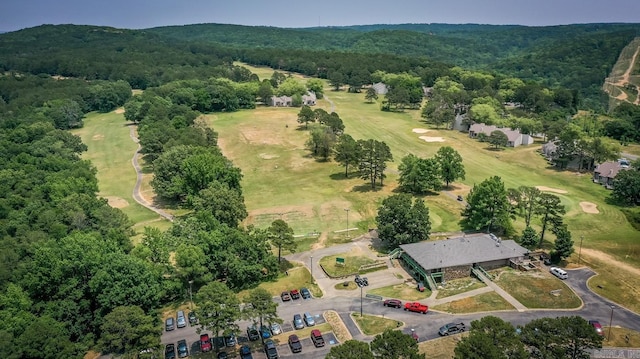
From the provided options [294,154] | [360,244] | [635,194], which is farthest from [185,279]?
[635,194]

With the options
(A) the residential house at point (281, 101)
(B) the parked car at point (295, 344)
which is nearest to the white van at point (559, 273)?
(B) the parked car at point (295, 344)

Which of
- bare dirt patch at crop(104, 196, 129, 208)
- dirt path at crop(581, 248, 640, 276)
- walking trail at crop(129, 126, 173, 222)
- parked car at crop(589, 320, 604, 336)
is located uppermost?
parked car at crop(589, 320, 604, 336)

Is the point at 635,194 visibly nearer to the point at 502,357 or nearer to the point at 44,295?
the point at 502,357

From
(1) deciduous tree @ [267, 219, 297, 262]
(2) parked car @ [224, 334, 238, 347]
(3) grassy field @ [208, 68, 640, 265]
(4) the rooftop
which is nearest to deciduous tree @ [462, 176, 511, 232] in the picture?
(3) grassy field @ [208, 68, 640, 265]

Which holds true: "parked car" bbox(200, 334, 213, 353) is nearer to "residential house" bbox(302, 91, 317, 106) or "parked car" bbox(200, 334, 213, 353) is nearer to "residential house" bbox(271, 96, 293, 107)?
"residential house" bbox(271, 96, 293, 107)

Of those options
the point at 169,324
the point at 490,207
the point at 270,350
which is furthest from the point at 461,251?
the point at 169,324

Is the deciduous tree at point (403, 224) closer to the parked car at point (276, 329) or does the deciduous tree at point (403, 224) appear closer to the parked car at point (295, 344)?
the parked car at point (276, 329)

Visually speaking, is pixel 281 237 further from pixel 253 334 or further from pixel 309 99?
pixel 309 99
